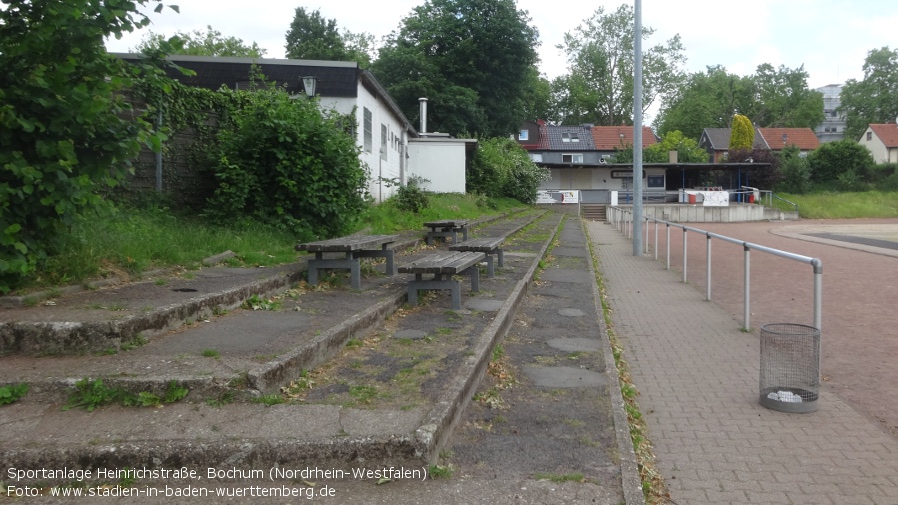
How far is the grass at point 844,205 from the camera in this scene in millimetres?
47312

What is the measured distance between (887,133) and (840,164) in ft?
85.9

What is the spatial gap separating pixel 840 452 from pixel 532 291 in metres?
6.09

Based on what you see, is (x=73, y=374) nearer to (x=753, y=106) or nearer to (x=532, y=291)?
(x=532, y=291)

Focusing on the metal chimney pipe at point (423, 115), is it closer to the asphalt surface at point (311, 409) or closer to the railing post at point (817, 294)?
the asphalt surface at point (311, 409)

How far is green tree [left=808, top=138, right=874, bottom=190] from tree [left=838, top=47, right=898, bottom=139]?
33.2 meters

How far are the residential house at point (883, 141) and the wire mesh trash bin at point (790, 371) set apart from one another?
79.4 metres

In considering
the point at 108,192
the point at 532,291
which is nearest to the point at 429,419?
the point at 532,291

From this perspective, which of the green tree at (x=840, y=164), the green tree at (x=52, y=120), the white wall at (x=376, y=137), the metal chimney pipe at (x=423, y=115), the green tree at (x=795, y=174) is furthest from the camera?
the green tree at (x=840, y=164)

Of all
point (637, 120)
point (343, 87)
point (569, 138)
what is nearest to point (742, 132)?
point (569, 138)

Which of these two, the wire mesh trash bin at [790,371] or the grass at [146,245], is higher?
the grass at [146,245]

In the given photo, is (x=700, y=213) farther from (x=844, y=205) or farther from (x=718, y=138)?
(x=718, y=138)

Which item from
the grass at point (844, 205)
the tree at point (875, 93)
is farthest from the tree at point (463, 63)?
the tree at point (875, 93)

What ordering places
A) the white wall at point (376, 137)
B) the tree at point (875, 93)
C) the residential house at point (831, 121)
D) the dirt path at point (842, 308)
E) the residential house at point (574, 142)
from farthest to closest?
the residential house at point (831, 121) → the tree at point (875, 93) → the residential house at point (574, 142) → the white wall at point (376, 137) → the dirt path at point (842, 308)

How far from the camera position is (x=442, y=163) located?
32.0 meters
